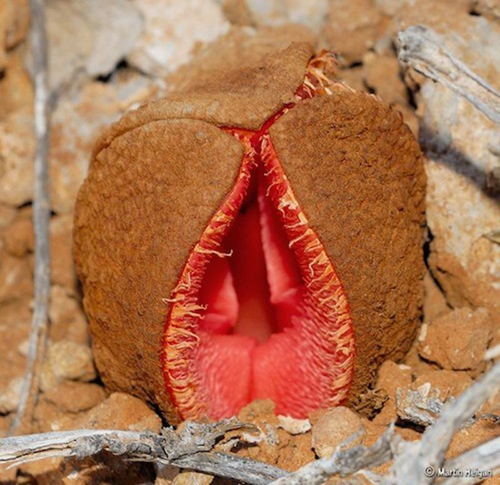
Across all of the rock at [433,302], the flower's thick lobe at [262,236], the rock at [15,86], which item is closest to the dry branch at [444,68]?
the flower's thick lobe at [262,236]

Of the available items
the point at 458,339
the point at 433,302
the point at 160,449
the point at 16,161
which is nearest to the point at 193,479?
the point at 160,449

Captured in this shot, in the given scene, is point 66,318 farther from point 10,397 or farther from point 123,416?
point 123,416

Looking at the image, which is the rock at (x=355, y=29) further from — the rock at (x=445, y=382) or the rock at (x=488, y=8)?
the rock at (x=445, y=382)

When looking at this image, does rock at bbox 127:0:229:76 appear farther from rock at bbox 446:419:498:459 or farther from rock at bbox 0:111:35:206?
rock at bbox 446:419:498:459

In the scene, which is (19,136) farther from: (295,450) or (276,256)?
(295,450)

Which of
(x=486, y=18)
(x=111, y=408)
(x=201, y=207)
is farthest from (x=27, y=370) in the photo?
(x=486, y=18)

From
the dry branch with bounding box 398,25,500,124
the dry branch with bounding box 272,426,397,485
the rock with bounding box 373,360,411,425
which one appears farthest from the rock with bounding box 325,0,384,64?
the dry branch with bounding box 272,426,397,485
